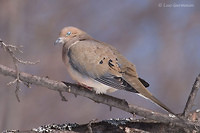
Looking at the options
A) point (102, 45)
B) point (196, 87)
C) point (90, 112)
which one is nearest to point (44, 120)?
point (90, 112)

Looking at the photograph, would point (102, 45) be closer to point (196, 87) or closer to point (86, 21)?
point (196, 87)

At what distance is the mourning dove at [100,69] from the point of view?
3.21 metres

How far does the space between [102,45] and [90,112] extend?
2397 millimetres

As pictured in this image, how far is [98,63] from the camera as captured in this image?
10.8 feet

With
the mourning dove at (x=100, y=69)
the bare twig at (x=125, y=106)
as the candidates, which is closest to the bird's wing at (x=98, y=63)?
the mourning dove at (x=100, y=69)

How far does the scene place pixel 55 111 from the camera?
567 centimetres

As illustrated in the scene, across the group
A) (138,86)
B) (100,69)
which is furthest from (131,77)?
(100,69)

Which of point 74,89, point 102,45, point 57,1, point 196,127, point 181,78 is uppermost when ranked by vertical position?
point 57,1

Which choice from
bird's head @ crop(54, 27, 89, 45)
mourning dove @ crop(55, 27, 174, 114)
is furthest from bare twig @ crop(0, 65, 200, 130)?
bird's head @ crop(54, 27, 89, 45)

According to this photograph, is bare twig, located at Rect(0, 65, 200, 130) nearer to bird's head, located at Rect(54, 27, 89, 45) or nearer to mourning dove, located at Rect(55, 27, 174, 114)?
mourning dove, located at Rect(55, 27, 174, 114)

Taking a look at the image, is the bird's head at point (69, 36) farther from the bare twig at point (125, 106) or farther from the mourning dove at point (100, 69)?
the bare twig at point (125, 106)

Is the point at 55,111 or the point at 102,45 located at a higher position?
the point at 55,111

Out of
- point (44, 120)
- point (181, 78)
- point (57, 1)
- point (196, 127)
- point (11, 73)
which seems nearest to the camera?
point (11, 73)

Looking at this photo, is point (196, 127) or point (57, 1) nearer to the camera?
point (196, 127)
